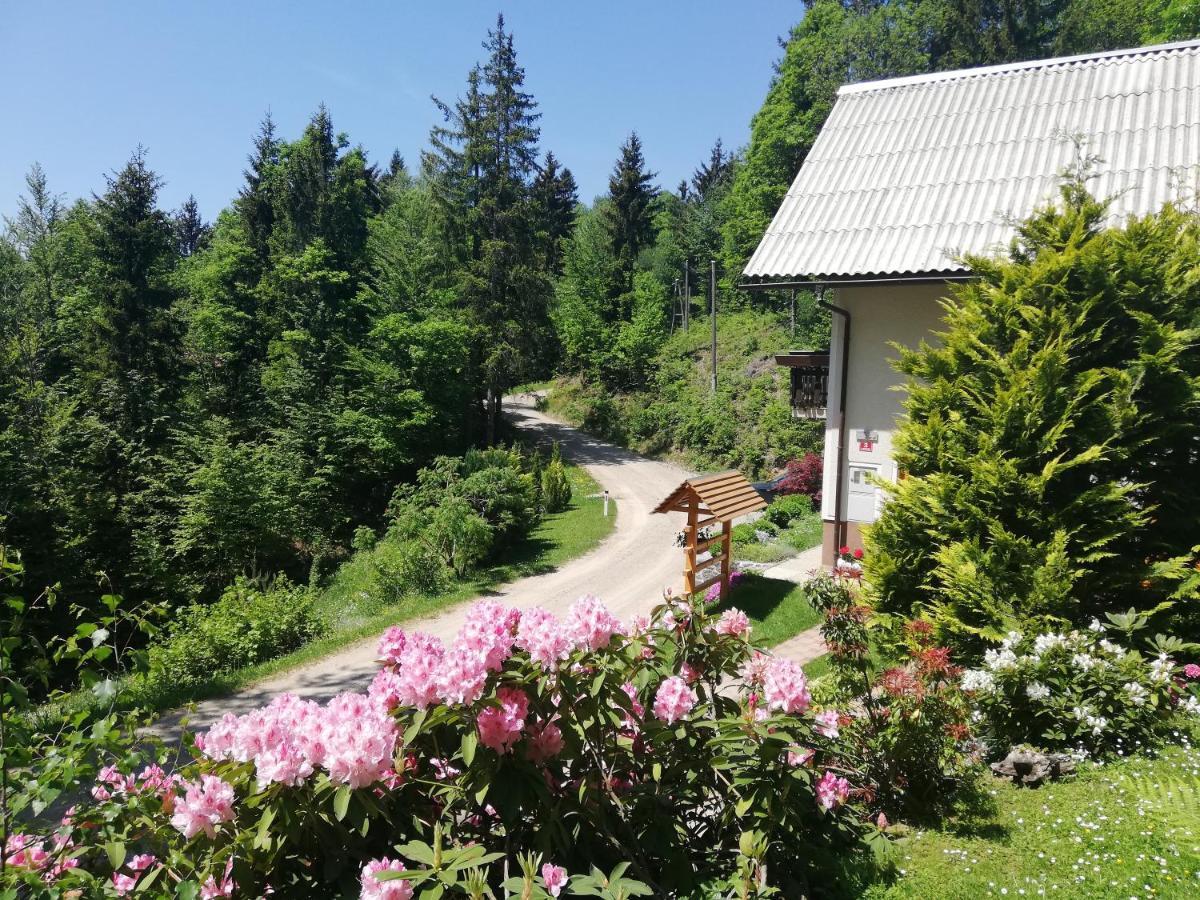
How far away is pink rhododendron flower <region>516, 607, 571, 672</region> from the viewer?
2.54 meters

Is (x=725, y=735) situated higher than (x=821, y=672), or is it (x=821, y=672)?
(x=725, y=735)

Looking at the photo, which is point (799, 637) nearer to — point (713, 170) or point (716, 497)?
point (716, 497)

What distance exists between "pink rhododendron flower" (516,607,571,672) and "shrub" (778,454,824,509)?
18.6 metres

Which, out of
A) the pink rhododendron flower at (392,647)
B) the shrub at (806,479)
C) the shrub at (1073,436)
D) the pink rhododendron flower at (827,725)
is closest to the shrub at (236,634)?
the pink rhododendron flower at (392,647)

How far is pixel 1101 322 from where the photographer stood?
6512 millimetres

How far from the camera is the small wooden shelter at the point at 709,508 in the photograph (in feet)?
35.3

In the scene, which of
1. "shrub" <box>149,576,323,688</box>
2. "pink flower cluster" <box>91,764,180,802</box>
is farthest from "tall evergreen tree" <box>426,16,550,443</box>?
"pink flower cluster" <box>91,764,180,802</box>

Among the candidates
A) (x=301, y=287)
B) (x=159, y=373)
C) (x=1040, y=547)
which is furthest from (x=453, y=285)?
(x=1040, y=547)

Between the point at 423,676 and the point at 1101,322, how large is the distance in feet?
22.6

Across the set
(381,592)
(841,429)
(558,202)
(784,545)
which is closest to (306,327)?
(381,592)

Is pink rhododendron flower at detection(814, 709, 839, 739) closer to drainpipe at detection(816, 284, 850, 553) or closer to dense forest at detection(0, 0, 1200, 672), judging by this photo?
drainpipe at detection(816, 284, 850, 553)

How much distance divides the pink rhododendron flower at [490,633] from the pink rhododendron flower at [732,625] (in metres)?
1.04

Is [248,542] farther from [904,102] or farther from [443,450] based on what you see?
[904,102]

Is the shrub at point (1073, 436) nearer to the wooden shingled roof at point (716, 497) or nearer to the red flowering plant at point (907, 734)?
the red flowering plant at point (907, 734)
